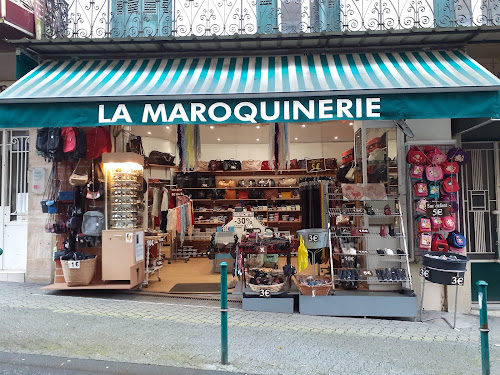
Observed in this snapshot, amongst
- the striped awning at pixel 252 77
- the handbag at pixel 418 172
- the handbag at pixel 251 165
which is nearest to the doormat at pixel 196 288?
the striped awning at pixel 252 77

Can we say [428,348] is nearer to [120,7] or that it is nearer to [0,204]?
[120,7]

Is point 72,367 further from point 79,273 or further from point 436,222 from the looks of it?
point 436,222

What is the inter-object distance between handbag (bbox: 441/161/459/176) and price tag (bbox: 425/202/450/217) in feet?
1.81

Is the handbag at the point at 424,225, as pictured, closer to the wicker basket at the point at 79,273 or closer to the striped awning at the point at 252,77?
the striped awning at the point at 252,77

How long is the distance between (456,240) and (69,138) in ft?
24.2

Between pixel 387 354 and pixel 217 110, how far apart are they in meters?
3.98

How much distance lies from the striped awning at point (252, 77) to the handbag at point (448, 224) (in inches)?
91.7

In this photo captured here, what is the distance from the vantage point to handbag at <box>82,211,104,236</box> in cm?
757

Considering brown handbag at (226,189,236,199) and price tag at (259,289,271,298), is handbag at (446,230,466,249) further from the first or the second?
brown handbag at (226,189,236,199)

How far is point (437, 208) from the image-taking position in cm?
675

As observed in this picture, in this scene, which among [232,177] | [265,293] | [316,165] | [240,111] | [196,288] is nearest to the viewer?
[240,111]

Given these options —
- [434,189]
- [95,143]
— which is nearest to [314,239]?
[434,189]

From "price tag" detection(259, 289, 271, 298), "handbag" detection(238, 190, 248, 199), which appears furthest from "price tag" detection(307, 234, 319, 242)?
"handbag" detection(238, 190, 248, 199)

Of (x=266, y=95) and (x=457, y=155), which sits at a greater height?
(x=266, y=95)
